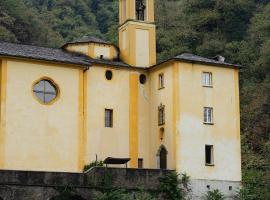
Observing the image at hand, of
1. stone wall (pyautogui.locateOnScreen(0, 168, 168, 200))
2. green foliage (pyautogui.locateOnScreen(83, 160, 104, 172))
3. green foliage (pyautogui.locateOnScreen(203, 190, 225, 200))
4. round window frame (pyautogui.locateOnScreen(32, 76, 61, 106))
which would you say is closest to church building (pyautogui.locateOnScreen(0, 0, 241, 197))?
round window frame (pyautogui.locateOnScreen(32, 76, 61, 106))

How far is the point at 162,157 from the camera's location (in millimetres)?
43906

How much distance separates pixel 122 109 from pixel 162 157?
3.84 metres

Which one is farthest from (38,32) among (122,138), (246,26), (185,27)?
(122,138)

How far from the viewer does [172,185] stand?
41.0 metres

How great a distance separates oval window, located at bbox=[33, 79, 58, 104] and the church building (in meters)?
0.06

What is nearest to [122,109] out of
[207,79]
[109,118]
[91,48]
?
[109,118]

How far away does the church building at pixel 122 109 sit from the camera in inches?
1596

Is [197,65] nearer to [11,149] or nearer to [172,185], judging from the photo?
[172,185]

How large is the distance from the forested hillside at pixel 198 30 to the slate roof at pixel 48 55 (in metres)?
19.9

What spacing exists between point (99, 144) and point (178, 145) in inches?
187

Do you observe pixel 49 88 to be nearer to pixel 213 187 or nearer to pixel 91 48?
pixel 91 48

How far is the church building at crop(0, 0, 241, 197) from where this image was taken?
133 feet

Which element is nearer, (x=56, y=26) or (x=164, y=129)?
(x=164, y=129)

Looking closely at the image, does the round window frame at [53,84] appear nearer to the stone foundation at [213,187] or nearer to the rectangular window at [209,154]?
the stone foundation at [213,187]
